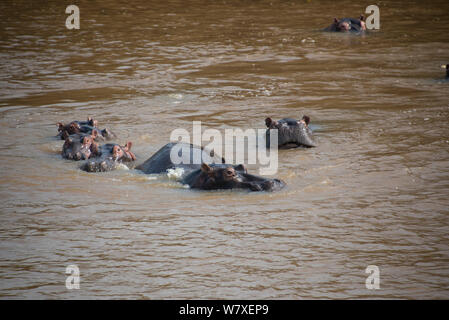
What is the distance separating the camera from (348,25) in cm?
1936

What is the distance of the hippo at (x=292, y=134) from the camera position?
9.63m

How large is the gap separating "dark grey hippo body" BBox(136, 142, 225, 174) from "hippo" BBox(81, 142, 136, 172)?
0.26m

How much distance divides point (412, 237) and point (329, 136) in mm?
3801

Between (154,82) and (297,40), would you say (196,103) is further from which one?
(297,40)

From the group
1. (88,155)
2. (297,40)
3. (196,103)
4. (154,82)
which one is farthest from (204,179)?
(297,40)

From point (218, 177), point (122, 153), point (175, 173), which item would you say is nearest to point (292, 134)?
point (175, 173)

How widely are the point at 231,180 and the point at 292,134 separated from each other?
2.06 m

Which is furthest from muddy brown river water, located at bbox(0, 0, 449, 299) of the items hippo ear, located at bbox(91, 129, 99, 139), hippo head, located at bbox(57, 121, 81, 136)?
hippo ear, located at bbox(91, 129, 99, 139)

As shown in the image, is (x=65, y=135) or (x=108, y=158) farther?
(x=65, y=135)

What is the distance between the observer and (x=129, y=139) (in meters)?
10.4
